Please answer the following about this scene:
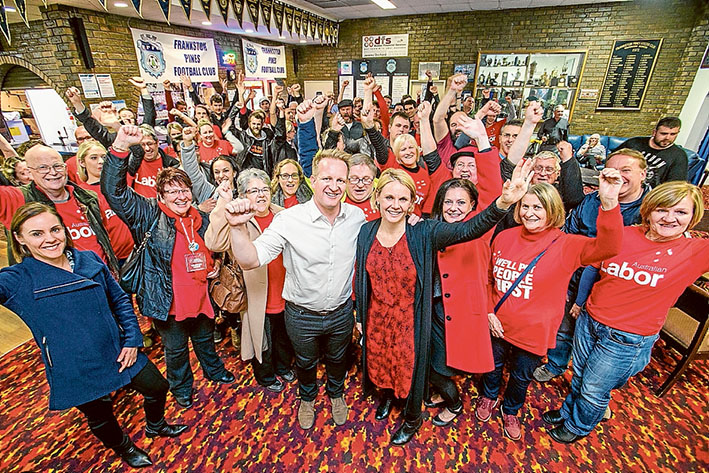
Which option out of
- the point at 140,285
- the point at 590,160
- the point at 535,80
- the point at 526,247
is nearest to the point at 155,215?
the point at 140,285

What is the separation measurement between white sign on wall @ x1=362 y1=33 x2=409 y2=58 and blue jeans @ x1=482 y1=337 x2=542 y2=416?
9.14 metres

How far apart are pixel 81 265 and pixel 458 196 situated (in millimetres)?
2036

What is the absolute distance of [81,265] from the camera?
1.61 metres

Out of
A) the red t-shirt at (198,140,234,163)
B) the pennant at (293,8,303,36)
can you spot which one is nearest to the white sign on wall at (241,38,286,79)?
the pennant at (293,8,303,36)

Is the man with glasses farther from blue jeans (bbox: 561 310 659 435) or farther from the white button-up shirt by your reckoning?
blue jeans (bbox: 561 310 659 435)

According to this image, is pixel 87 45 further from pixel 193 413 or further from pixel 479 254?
pixel 479 254

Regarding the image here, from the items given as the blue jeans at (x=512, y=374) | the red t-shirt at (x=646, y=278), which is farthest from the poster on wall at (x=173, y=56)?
the red t-shirt at (x=646, y=278)

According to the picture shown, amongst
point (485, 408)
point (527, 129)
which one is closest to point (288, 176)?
point (527, 129)

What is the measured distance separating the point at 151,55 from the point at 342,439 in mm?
7340

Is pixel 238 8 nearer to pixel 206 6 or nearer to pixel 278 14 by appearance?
pixel 206 6

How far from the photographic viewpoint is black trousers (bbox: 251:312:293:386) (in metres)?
2.38

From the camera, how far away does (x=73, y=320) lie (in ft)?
5.16

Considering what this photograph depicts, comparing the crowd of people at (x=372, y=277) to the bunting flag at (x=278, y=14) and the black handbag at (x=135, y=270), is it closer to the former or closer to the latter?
the black handbag at (x=135, y=270)

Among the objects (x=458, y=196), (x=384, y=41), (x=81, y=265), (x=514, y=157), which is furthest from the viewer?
(x=384, y=41)
